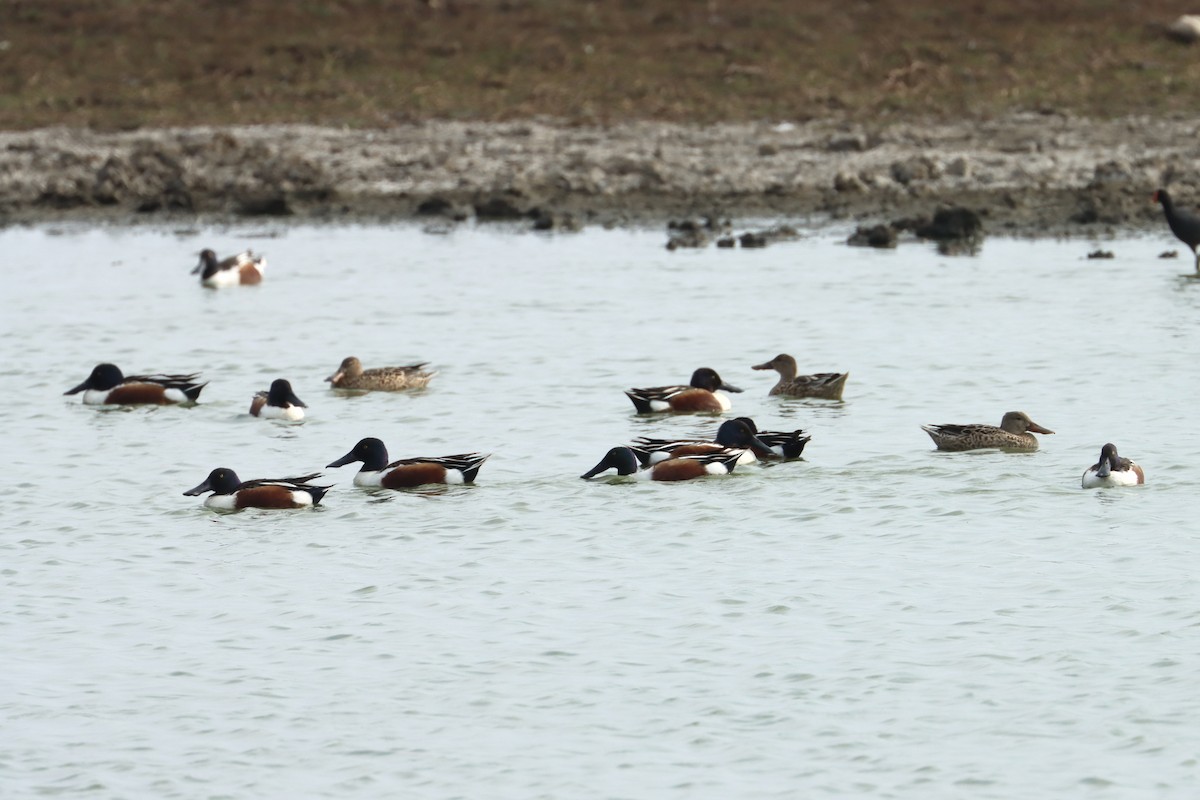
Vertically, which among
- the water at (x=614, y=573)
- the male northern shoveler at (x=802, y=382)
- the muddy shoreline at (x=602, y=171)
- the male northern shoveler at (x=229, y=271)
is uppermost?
the muddy shoreline at (x=602, y=171)

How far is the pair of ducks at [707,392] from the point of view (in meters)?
15.8

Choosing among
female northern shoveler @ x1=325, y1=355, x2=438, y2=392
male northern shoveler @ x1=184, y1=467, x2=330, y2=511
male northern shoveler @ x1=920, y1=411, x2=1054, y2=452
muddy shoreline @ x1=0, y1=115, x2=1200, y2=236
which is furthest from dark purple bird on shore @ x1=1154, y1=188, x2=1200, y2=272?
male northern shoveler @ x1=184, y1=467, x2=330, y2=511

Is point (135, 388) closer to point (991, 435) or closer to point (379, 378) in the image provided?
point (379, 378)

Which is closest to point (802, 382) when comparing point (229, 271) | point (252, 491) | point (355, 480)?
point (355, 480)

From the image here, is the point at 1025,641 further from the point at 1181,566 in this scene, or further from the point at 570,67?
the point at 570,67

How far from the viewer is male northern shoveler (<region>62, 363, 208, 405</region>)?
55.1 ft

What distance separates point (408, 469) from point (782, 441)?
2.68 metres

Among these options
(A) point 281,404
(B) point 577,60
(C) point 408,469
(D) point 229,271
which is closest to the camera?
(C) point 408,469

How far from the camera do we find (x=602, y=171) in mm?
29484

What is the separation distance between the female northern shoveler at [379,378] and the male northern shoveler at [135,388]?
124 cm

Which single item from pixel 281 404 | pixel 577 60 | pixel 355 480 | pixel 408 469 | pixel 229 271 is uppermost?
pixel 577 60

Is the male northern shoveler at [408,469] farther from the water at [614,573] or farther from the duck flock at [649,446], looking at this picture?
the water at [614,573]

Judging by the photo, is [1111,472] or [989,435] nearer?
[1111,472]

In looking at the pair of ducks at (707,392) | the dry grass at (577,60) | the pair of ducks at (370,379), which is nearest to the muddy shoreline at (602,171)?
the dry grass at (577,60)
